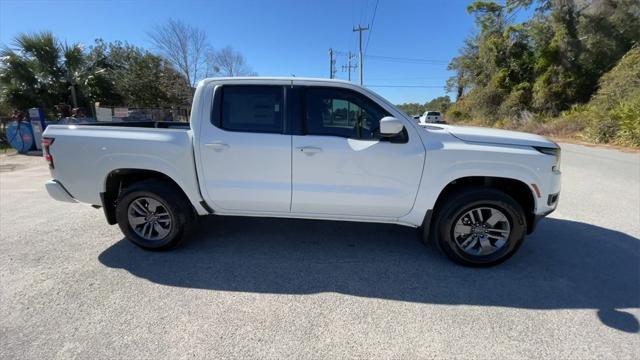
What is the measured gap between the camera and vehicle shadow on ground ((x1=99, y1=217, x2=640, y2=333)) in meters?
2.72

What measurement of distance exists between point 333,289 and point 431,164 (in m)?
1.52

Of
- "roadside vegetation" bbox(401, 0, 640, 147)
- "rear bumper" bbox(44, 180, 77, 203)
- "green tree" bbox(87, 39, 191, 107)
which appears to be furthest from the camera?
"green tree" bbox(87, 39, 191, 107)

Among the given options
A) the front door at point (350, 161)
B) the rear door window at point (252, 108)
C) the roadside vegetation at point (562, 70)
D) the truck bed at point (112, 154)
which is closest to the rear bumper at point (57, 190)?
the truck bed at point (112, 154)

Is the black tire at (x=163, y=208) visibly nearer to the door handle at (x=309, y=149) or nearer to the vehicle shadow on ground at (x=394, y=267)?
the vehicle shadow on ground at (x=394, y=267)

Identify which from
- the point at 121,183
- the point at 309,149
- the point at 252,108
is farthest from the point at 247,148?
the point at 121,183

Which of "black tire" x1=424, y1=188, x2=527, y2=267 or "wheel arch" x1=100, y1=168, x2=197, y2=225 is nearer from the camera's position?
"black tire" x1=424, y1=188, x2=527, y2=267

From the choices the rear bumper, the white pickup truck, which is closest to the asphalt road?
the white pickup truck

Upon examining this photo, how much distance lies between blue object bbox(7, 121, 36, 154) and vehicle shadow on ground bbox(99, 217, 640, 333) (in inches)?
431

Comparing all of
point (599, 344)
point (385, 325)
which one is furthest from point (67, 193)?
point (599, 344)

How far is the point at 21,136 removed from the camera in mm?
10867

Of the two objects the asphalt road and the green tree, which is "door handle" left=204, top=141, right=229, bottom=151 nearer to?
the asphalt road

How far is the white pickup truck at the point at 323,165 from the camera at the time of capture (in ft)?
9.91

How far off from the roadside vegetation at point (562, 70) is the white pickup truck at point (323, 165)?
15.0 metres

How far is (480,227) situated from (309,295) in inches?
74.2
